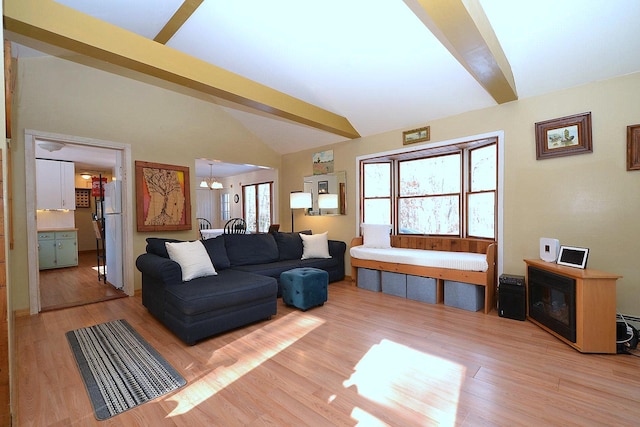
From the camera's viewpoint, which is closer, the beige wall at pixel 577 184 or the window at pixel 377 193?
→ the beige wall at pixel 577 184

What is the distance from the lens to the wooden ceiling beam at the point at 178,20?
283 centimetres

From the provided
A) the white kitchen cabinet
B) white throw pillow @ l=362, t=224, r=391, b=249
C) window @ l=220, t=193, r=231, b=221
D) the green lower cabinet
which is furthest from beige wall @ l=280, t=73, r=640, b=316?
window @ l=220, t=193, r=231, b=221

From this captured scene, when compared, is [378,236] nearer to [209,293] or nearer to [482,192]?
[482,192]

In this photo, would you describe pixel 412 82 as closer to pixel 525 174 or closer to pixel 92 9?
pixel 525 174

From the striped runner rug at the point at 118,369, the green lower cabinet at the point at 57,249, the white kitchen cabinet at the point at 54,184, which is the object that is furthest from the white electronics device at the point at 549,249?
the white kitchen cabinet at the point at 54,184

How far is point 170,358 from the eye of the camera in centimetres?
238

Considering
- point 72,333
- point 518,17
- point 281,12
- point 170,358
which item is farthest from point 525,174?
point 72,333

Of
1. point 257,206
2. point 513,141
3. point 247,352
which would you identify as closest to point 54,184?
point 257,206

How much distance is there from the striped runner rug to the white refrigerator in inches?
66.1

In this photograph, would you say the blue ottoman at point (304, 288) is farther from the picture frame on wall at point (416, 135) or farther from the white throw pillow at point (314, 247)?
the picture frame on wall at point (416, 135)

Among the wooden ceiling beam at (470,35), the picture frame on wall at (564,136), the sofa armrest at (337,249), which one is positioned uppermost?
the wooden ceiling beam at (470,35)

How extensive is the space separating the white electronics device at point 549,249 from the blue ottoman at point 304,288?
2.42 metres

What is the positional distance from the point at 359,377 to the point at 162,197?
391cm

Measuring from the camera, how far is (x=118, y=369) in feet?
7.26
